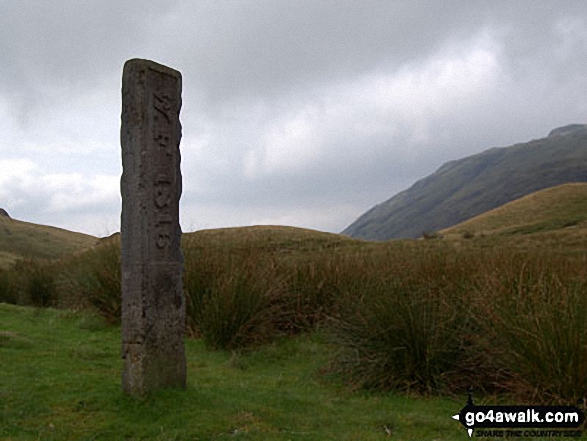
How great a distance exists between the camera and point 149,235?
448 cm

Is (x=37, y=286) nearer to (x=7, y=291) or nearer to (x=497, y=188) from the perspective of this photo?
(x=7, y=291)

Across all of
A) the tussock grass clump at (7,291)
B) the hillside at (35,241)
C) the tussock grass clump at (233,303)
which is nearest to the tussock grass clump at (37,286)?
the tussock grass clump at (7,291)

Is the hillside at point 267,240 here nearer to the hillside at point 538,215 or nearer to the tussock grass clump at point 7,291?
the tussock grass clump at point 7,291

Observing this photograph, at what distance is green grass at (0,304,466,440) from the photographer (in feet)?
13.3

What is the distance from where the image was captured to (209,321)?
7.07 m

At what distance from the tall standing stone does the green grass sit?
0.32 meters

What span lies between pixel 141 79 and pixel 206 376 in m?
2.96

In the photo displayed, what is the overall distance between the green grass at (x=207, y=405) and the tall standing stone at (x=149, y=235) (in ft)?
1.04

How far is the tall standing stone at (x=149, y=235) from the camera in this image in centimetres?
447

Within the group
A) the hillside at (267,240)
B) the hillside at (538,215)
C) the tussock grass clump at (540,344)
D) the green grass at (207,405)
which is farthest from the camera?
the hillside at (538,215)

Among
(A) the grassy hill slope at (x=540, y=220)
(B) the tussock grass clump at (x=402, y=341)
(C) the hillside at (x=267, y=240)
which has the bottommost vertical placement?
(B) the tussock grass clump at (x=402, y=341)

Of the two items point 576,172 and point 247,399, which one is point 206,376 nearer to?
point 247,399

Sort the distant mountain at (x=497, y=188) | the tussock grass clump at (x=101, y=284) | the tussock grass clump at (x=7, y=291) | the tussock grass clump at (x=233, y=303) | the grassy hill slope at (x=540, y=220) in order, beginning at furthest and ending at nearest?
the distant mountain at (x=497, y=188) < the grassy hill slope at (x=540, y=220) < the tussock grass clump at (x=7, y=291) < the tussock grass clump at (x=101, y=284) < the tussock grass clump at (x=233, y=303)

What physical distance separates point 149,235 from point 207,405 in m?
1.42
